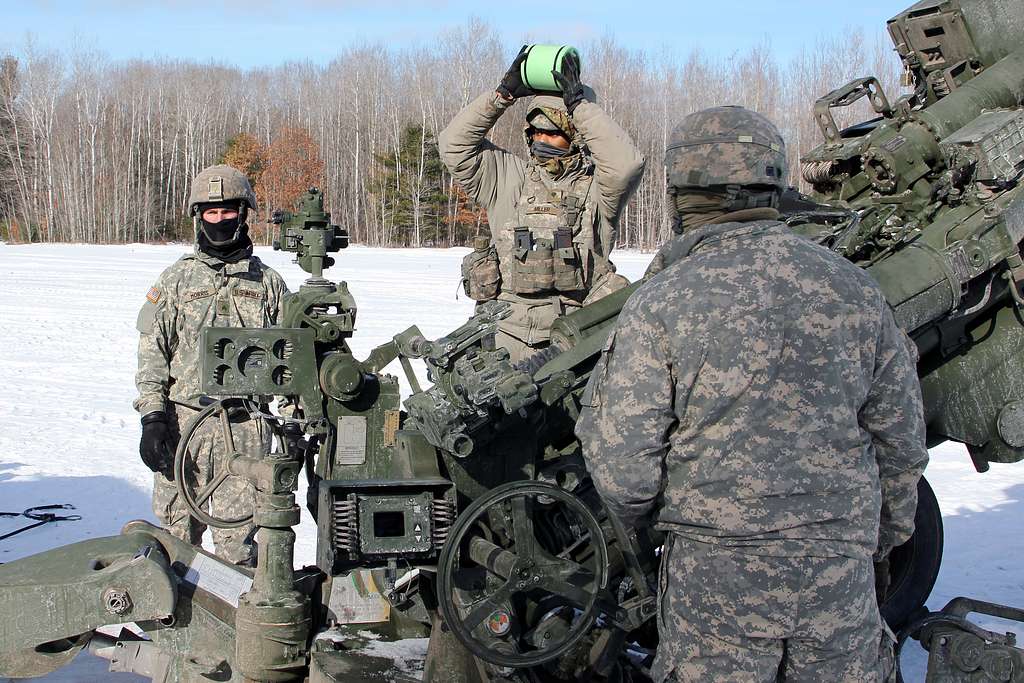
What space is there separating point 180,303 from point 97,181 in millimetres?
46243

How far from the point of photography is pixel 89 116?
4888cm

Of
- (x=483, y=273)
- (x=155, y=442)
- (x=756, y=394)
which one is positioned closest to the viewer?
(x=756, y=394)

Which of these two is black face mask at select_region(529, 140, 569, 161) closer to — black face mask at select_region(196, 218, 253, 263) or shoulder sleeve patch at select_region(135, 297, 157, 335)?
black face mask at select_region(196, 218, 253, 263)

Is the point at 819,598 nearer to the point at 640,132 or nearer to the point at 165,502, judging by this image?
the point at 165,502

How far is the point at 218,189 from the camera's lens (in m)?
4.63

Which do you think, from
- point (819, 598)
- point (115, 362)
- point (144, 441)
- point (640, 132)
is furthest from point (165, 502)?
point (640, 132)

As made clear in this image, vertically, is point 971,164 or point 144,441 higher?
point 971,164

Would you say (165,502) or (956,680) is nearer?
(956,680)

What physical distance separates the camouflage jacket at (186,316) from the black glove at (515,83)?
1393 mm

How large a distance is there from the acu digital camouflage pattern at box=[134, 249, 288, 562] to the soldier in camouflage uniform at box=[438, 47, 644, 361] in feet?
3.70

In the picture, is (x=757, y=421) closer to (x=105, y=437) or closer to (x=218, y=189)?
(x=218, y=189)

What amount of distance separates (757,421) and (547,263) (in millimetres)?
2497

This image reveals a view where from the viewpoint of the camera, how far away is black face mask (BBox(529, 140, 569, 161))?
487 centimetres

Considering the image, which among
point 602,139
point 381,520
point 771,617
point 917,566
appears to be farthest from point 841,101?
point 771,617
